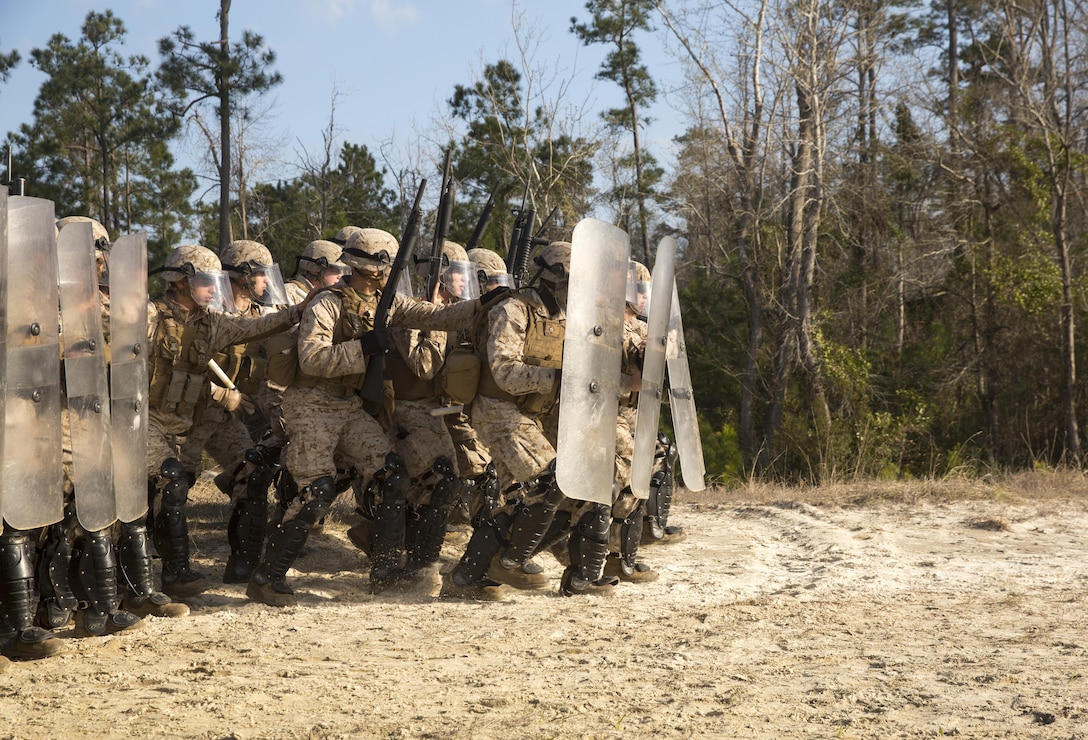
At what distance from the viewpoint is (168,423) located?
17.9 ft

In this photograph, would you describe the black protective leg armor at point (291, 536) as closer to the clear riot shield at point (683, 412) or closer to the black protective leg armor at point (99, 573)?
the black protective leg armor at point (99, 573)

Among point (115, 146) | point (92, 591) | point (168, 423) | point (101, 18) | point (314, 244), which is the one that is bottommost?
point (92, 591)

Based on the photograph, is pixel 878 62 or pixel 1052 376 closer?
pixel 1052 376

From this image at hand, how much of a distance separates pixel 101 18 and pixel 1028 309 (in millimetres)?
17270

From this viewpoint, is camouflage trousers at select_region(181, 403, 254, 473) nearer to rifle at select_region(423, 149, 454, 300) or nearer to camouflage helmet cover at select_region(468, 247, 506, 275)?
rifle at select_region(423, 149, 454, 300)

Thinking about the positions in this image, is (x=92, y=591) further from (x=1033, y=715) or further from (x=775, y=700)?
(x=1033, y=715)

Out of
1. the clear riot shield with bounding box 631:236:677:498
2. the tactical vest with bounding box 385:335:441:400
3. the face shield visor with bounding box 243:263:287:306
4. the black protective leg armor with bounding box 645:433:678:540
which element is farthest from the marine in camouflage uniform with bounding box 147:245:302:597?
the black protective leg armor with bounding box 645:433:678:540

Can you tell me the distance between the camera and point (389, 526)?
5598mm

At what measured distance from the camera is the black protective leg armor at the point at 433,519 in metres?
5.96

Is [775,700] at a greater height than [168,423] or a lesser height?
lesser

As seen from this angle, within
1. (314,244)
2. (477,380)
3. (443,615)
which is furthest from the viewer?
(314,244)

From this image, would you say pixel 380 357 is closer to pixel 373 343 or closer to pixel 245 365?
pixel 373 343

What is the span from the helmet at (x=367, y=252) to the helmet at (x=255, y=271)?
1.50 meters

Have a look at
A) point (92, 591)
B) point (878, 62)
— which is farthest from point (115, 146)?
point (92, 591)
